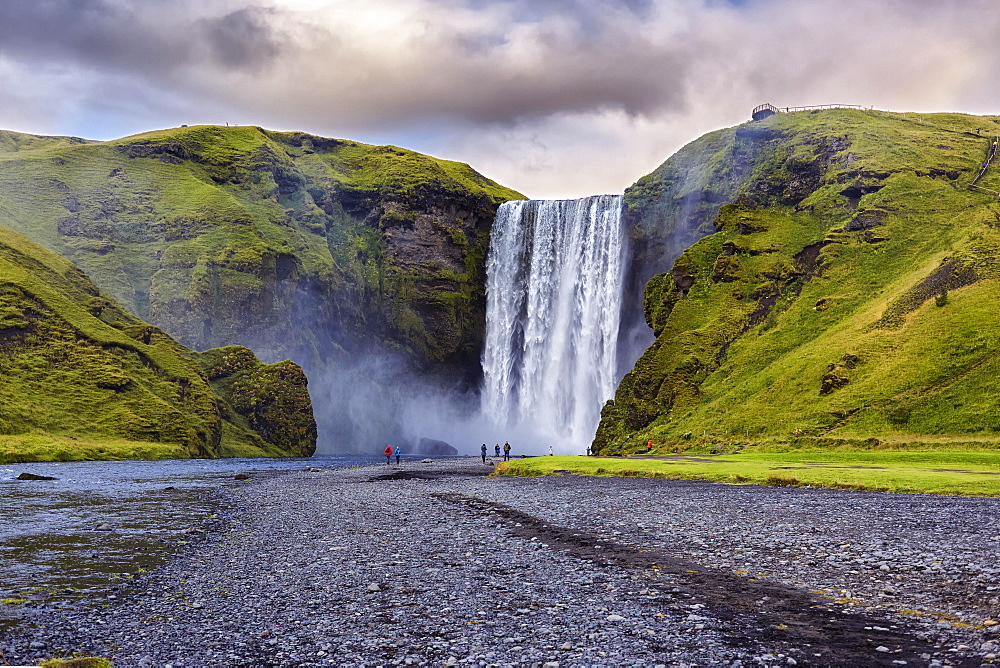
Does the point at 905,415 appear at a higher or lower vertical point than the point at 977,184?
lower

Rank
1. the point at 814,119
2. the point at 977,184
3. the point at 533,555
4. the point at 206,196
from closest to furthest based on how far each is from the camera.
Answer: the point at 533,555
the point at 977,184
the point at 814,119
the point at 206,196

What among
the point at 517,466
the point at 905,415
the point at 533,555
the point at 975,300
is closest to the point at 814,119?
the point at 975,300

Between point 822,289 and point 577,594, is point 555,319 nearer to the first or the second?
point 822,289

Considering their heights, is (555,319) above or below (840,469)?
above

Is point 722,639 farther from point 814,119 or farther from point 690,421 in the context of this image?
point 814,119

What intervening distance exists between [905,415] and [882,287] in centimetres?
2636

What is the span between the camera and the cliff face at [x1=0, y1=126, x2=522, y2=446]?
486ft

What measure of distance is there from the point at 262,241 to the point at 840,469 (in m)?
142

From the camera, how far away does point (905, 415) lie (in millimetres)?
53188

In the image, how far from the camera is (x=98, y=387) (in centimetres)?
10100

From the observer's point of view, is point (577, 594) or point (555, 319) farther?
point (555, 319)

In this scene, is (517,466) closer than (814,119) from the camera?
Yes

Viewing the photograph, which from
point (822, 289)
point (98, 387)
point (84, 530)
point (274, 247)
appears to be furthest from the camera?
point (274, 247)

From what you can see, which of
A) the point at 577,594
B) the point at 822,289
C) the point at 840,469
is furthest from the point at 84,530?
the point at 822,289
